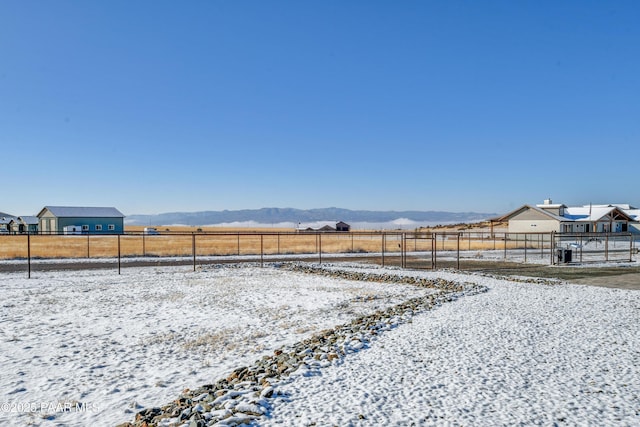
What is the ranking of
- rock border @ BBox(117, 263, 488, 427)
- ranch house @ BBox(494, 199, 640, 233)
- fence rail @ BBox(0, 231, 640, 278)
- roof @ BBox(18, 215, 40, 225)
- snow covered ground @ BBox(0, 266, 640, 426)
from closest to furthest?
rock border @ BBox(117, 263, 488, 427) → snow covered ground @ BBox(0, 266, 640, 426) → fence rail @ BBox(0, 231, 640, 278) → ranch house @ BBox(494, 199, 640, 233) → roof @ BBox(18, 215, 40, 225)

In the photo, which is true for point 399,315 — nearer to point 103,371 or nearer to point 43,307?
point 103,371

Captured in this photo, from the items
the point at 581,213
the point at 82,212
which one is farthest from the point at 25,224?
the point at 581,213

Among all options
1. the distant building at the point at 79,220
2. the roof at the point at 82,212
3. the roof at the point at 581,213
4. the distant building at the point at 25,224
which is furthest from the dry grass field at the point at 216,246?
the distant building at the point at 25,224

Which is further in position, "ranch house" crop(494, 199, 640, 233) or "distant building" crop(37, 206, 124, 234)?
"distant building" crop(37, 206, 124, 234)

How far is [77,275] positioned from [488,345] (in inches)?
825

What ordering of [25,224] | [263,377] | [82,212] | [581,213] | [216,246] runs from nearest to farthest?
[263,377]
[216,246]
[581,213]
[82,212]
[25,224]

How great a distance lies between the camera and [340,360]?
812cm

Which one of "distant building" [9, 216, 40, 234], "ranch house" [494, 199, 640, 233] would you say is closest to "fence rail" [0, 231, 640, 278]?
"ranch house" [494, 199, 640, 233]

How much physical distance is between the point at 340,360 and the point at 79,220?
72.0 meters

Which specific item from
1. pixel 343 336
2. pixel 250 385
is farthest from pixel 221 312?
pixel 250 385

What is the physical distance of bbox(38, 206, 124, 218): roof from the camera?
68.9 metres

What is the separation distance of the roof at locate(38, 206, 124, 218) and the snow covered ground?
5873 centimetres

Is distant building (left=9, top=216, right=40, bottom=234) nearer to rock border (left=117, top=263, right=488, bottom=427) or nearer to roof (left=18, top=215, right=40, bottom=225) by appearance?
roof (left=18, top=215, right=40, bottom=225)

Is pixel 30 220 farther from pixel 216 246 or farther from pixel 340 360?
pixel 340 360
